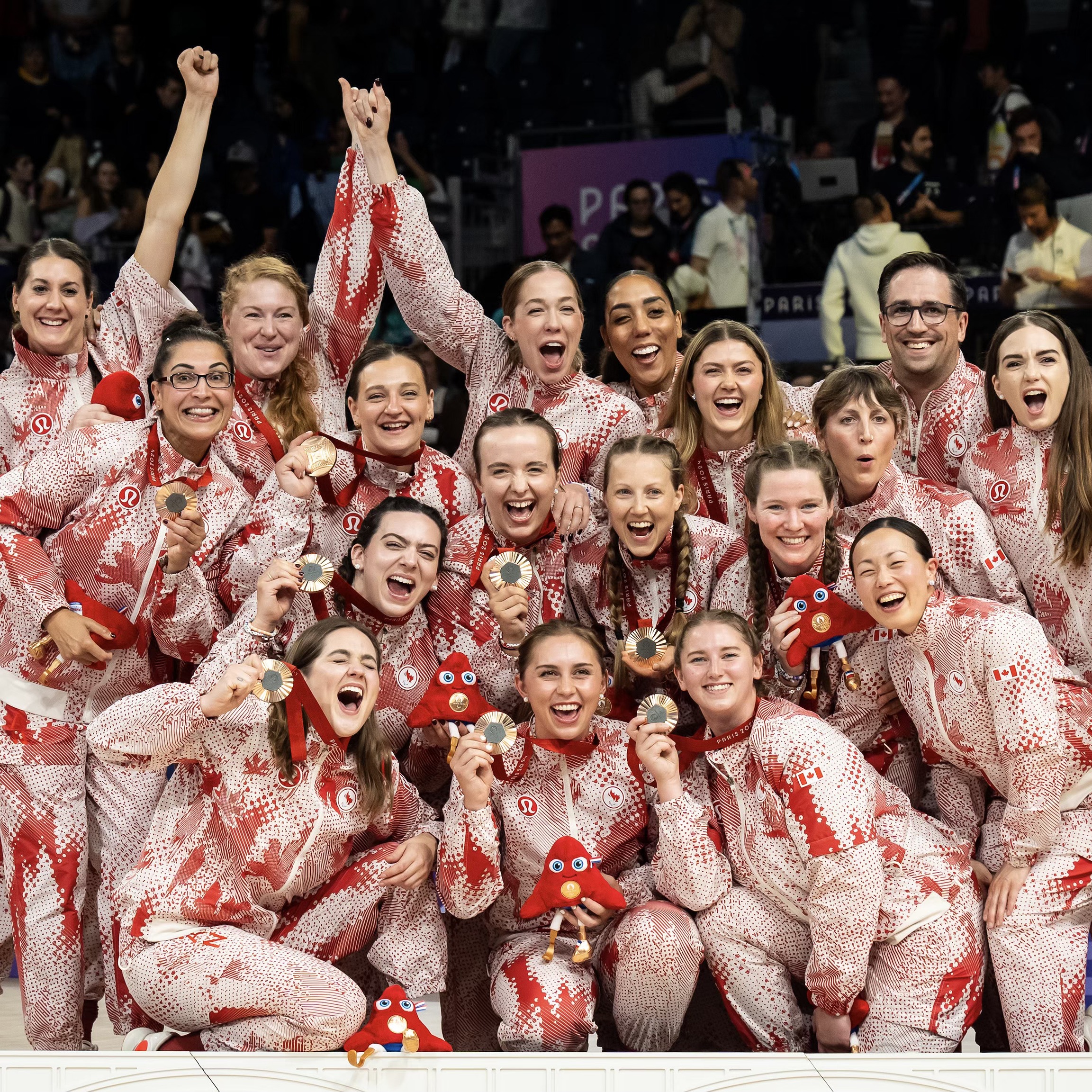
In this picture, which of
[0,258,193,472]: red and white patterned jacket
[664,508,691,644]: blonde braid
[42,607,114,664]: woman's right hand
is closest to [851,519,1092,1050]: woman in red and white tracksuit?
[664,508,691,644]: blonde braid

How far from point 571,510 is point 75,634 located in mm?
1128

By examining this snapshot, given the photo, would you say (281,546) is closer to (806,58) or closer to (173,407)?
(173,407)

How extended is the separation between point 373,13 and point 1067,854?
7.66 meters

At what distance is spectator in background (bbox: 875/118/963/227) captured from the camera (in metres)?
7.27

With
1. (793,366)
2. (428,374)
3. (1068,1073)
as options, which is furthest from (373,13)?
(1068,1073)

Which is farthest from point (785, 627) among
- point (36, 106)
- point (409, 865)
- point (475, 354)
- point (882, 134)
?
point (36, 106)

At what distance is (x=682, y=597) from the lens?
138 inches

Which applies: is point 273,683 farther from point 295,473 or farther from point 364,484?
point 364,484

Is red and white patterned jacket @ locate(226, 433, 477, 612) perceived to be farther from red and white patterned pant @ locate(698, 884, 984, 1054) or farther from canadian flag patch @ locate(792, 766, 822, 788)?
red and white patterned pant @ locate(698, 884, 984, 1054)

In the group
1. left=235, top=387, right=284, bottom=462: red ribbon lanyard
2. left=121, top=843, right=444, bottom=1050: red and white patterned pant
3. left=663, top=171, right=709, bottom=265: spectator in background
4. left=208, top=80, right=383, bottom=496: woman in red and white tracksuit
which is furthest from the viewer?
left=663, top=171, right=709, bottom=265: spectator in background

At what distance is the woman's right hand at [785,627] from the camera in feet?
10.7

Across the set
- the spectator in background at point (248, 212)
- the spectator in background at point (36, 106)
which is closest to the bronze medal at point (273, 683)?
the spectator in background at point (248, 212)

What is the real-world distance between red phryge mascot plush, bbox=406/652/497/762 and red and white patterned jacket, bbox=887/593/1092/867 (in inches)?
35.8

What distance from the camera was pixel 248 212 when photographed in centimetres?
846
